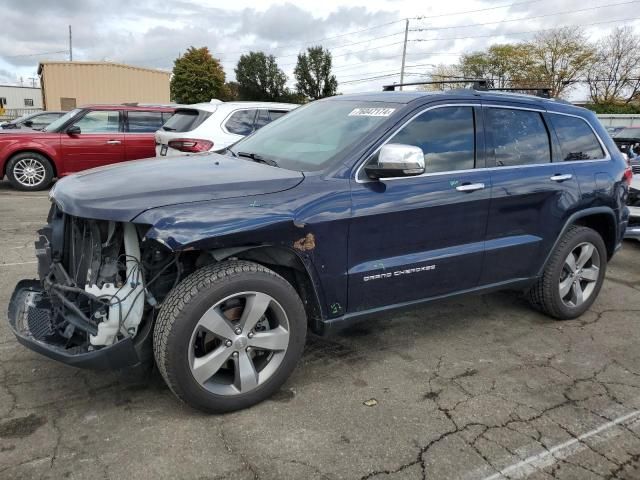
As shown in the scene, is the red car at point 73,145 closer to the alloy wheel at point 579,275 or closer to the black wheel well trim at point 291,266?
the black wheel well trim at point 291,266

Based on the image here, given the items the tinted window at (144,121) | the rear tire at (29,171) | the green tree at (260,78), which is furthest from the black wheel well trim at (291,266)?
the green tree at (260,78)

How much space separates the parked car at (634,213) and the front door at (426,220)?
4.09 metres

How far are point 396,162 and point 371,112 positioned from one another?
65 cm

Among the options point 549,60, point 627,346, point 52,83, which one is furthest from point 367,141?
point 549,60

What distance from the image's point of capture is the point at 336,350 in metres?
3.81

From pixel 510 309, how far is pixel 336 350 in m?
1.84

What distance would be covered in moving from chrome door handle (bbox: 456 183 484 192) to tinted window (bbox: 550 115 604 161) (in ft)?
3.45

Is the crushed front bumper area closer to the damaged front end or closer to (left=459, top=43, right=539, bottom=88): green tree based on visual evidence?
the damaged front end

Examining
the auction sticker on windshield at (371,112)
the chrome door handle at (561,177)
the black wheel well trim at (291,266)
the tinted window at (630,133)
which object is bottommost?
the black wheel well trim at (291,266)

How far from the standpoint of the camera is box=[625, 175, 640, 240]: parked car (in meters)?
6.76

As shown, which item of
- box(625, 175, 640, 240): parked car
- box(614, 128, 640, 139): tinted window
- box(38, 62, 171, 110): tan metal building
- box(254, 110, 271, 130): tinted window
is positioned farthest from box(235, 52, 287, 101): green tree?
box(625, 175, 640, 240): parked car

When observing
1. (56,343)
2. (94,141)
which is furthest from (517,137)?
(94,141)

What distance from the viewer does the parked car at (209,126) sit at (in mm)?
7855

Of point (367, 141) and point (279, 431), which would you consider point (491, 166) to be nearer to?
point (367, 141)
